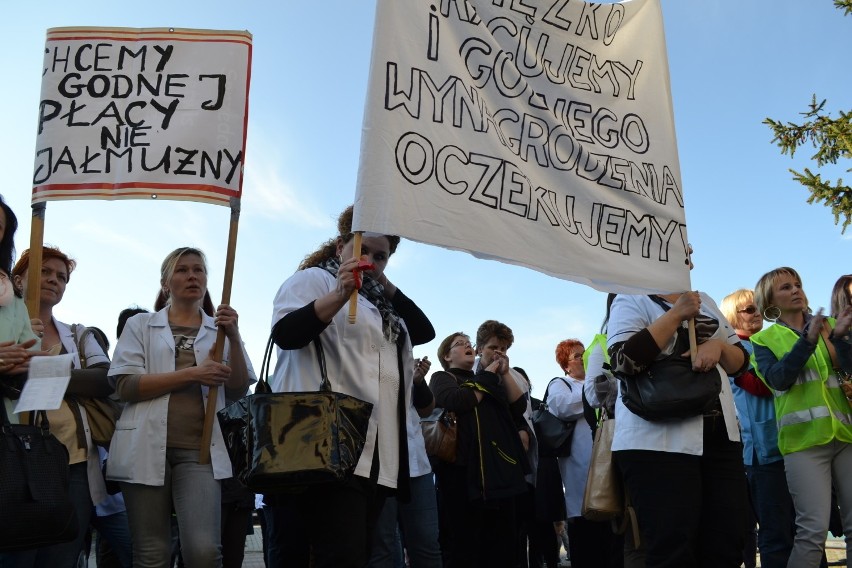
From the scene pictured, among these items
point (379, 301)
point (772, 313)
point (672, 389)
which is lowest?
point (672, 389)

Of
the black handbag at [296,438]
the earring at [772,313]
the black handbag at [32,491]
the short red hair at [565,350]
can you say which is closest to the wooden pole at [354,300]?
the black handbag at [296,438]

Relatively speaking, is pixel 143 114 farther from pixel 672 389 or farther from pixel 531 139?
pixel 672 389

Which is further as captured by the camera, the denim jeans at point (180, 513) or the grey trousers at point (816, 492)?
the grey trousers at point (816, 492)

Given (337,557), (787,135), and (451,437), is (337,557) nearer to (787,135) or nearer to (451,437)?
(451,437)

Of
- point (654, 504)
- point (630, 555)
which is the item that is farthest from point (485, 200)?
point (630, 555)

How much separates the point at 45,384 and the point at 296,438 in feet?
3.93

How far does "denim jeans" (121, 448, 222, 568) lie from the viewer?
171 inches

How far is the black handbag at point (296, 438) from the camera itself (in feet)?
11.3

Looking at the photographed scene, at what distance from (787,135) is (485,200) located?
1126cm

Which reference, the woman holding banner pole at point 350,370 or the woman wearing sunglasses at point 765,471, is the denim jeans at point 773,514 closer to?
the woman wearing sunglasses at point 765,471

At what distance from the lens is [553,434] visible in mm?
7727

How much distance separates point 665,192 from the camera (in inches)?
201

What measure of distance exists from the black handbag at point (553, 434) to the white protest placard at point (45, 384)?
15.5 feet

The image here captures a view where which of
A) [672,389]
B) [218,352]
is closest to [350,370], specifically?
[218,352]
